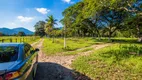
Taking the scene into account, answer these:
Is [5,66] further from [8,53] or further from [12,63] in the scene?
[8,53]

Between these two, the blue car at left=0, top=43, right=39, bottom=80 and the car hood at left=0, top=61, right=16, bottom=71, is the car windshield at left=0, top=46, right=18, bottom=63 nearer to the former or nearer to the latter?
the blue car at left=0, top=43, right=39, bottom=80

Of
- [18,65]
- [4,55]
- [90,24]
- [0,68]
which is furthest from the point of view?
[90,24]

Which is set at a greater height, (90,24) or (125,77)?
(90,24)

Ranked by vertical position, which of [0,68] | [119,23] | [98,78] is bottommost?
[98,78]

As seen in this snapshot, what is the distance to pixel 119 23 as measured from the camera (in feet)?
122

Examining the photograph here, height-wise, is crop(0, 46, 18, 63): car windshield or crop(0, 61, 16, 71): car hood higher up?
crop(0, 46, 18, 63): car windshield

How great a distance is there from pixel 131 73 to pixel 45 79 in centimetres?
417

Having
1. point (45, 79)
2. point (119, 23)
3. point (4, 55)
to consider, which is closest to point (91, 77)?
point (45, 79)

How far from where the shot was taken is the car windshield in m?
4.70

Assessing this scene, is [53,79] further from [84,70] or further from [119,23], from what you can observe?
[119,23]

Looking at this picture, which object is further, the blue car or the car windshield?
the car windshield

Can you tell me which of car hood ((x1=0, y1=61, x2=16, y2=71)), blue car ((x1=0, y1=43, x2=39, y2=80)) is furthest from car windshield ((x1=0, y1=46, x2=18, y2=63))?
car hood ((x1=0, y1=61, x2=16, y2=71))

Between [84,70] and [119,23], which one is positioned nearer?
[84,70]

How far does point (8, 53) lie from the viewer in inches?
203
